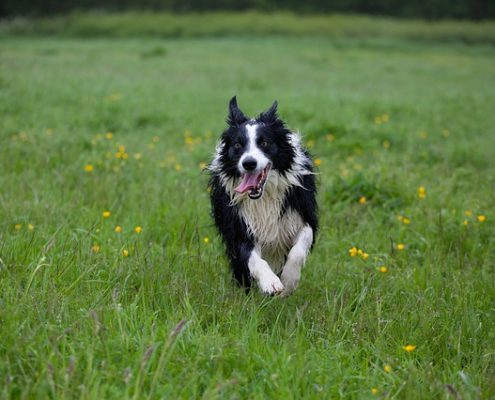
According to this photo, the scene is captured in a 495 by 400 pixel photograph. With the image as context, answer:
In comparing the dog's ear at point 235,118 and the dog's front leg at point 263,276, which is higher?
the dog's ear at point 235,118

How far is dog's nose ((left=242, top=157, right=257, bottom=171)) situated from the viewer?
364cm

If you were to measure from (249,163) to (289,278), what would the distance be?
0.75 metres

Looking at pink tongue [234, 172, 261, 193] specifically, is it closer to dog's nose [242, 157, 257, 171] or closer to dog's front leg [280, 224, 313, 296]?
dog's nose [242, 157, 257, 171]

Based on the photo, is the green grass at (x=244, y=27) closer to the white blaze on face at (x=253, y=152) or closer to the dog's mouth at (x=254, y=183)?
the white blaze on face at (x=253, y=152)

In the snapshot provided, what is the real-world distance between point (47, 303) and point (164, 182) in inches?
117

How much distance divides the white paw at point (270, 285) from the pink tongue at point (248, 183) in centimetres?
54

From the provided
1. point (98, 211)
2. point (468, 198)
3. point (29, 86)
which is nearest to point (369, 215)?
point (468, 198)

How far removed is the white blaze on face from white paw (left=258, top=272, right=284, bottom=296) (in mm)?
663

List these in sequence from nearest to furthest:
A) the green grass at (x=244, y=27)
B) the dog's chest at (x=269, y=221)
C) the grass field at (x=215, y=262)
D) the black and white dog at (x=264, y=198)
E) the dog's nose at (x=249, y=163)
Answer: the grass field at (x=215, y=262) < the dog's nose at (x=249, y=163) < the black and white dog at (x=264, y=198) < the dog's chest at (x=269, y=221) < the green grass at (x=244, y=27)

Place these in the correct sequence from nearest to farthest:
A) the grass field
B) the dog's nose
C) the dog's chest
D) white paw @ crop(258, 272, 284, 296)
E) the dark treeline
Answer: the grass field
white paw @ crop(258, 272, 284, 296)
the dog's nose
the dog's chest
the dark treeline

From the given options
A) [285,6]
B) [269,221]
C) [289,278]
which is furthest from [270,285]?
[285,6]

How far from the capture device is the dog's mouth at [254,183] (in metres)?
3.67

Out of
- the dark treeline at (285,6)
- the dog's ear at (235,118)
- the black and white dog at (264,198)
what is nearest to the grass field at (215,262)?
the black and white dog at (264,198)

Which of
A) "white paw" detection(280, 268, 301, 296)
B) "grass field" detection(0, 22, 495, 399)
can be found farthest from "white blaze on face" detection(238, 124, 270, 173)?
"grass field" detection(0, 22, 495, 399)
